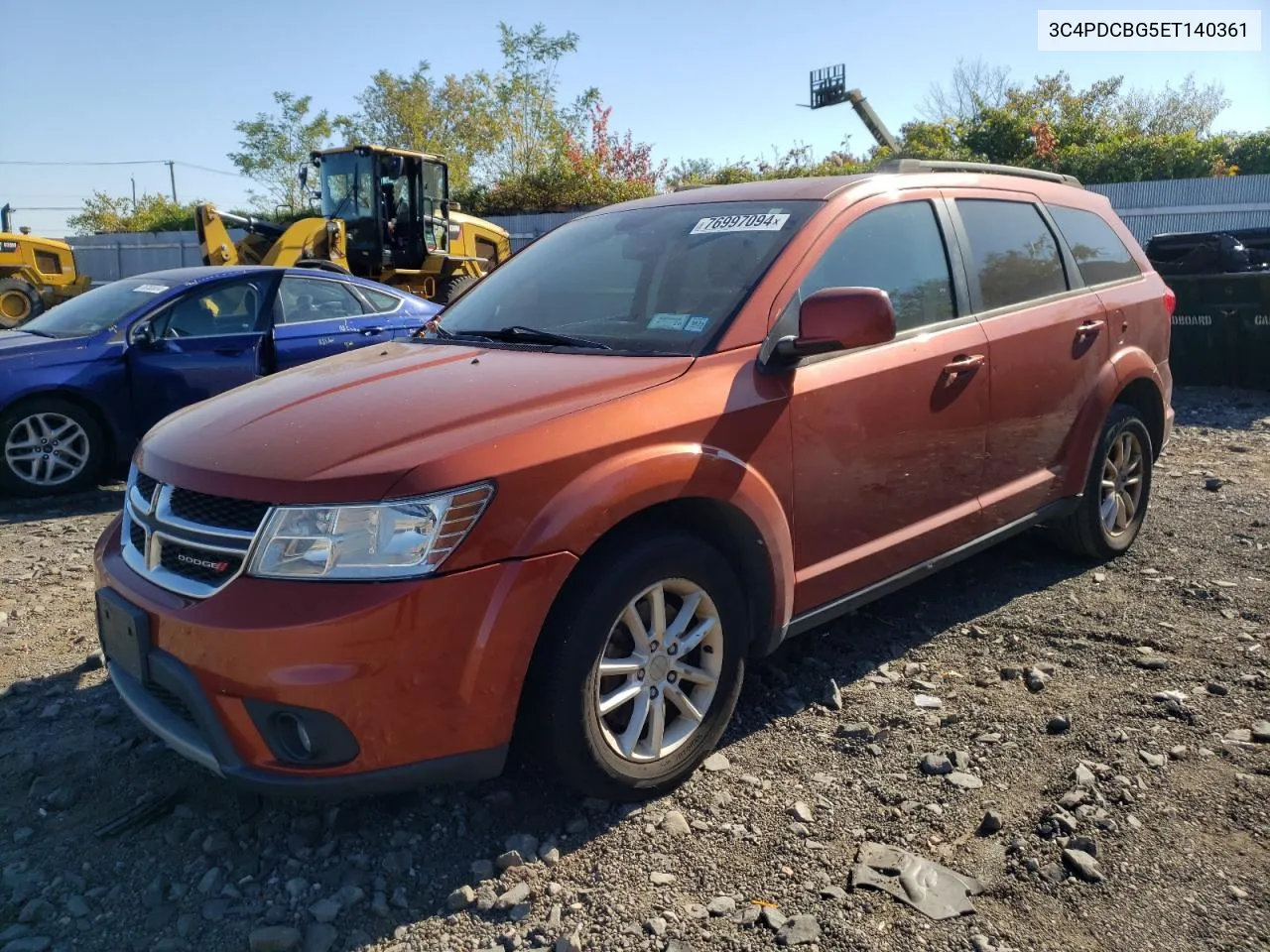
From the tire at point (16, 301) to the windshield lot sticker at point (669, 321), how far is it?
1981 centimetres

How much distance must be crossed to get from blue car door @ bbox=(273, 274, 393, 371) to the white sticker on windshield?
4.57 metres

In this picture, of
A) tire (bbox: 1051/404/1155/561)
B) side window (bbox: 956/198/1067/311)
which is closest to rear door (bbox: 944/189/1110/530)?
side window (bbox: 956/198/1067/311)

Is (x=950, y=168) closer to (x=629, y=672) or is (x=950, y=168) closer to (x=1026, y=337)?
(x=1026, y=337)

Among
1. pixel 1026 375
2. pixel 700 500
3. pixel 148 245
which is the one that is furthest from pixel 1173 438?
pixel 148 245

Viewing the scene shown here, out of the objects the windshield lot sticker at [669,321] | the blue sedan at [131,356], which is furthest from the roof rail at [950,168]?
the blue sedan at [131,356]

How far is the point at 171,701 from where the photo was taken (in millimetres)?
2643

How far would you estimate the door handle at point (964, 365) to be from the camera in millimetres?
3666

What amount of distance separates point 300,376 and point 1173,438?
7233 millimetres

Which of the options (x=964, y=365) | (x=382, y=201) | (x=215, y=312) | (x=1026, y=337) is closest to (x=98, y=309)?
(x=215, y=312)

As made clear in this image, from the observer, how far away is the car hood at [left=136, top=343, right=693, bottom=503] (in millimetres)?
2451

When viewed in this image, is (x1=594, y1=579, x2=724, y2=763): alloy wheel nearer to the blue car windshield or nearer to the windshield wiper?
the windshield wiper

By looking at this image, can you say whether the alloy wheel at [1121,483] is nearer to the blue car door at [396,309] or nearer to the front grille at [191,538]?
the front grille at [191,538]

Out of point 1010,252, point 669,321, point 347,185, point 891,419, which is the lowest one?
point 891,419

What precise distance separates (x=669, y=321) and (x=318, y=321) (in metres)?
5.14
